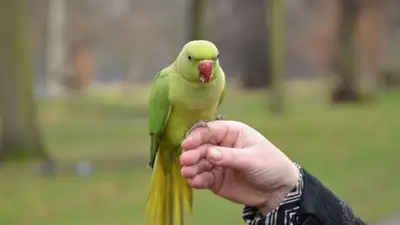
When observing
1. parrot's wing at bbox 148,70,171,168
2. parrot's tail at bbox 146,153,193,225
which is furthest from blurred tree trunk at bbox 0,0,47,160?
parrot's tail at bbox 146,153,193,225

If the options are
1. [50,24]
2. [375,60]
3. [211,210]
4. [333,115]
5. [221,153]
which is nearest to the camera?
[221,153]

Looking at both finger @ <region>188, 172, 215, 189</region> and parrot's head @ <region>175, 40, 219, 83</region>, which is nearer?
finger @ <region>188, 172, 215, 189</region>

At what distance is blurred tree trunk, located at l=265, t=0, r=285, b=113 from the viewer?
1481 cm

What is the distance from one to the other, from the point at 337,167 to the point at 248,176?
671 cm

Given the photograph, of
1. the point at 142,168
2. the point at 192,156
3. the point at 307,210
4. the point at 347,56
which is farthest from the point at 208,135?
the point at 347,56

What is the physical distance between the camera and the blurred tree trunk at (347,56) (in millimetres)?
19719

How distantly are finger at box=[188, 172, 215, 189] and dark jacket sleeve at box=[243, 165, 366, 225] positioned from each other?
0.14 meters

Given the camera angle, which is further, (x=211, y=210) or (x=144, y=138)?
(x=144, y=138)

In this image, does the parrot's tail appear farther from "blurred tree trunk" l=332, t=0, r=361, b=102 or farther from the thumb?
"blurred tree trunk" l=332, t=0, r=361, b=102

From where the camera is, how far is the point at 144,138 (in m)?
12.1

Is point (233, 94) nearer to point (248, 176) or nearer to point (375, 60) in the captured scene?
point (375, 60)

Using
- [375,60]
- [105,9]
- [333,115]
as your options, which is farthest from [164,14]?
[333,115]

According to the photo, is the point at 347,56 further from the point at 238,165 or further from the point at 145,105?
the point at 238,165

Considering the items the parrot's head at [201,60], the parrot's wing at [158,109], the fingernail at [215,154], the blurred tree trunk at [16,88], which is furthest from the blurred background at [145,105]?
the fingernail at [215,154]
